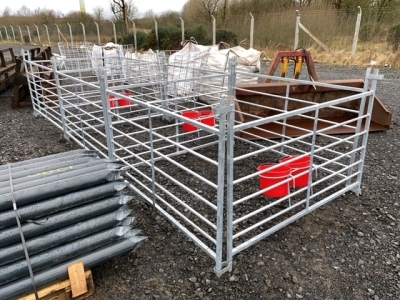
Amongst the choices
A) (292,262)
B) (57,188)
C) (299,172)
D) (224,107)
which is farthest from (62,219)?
(299,172)

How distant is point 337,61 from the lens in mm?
13023

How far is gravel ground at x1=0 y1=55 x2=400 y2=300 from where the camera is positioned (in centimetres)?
221

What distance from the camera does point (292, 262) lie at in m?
2.47

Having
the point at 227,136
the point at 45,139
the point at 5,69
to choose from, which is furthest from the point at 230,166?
the point at 5,69

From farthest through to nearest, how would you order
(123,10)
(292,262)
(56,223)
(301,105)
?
1. (123,10)
2. (301,105)
3. (292,262)
4. (56,223)

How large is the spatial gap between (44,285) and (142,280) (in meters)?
0.66

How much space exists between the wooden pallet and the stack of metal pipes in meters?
0.04

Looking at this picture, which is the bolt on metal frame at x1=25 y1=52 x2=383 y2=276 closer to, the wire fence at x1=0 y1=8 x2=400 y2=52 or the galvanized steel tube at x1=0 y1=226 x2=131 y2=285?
the galvanized steel tube at x1=0 y1=226 x2=131 y2=285

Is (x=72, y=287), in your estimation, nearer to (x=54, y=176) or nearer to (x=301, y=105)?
(x=54, y=176)

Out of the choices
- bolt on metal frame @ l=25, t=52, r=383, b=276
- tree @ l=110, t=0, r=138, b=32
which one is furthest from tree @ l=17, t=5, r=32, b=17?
bolt on metal frame @ l=25, t=52, r=383, b=276

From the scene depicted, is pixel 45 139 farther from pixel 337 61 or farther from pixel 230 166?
pixel 337 61

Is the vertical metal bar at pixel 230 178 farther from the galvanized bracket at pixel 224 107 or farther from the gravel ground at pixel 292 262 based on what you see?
the gravel ground at pixel 292 262

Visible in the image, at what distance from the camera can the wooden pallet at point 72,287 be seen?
2.00 m

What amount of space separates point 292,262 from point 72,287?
1641 mm
